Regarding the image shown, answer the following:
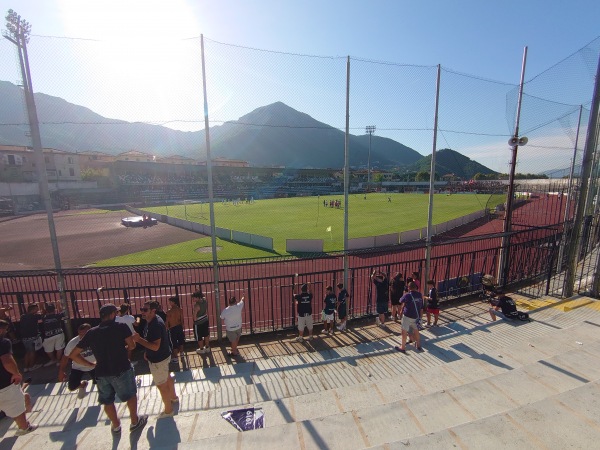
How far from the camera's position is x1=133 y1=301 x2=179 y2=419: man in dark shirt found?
14.5ft

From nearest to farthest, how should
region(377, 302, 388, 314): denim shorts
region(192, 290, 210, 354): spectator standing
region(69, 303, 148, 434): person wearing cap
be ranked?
region(69, 303, 148, 434): person wearing cap < region(192, 290, 210, 354): spectator standing < region(377, 302, 388, 314): denim shorts

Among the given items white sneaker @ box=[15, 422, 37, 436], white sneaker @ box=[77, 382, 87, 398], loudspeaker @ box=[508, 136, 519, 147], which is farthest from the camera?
loudspeaker @ box=[508, 136, 519, 147]

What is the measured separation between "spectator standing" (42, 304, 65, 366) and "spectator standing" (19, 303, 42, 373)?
186 millimetres

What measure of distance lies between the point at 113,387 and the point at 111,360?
436 millimetres

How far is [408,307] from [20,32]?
33.4 feet

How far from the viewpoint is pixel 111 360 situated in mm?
4047

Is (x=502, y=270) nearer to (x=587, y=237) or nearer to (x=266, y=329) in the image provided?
(x=587, y=237)

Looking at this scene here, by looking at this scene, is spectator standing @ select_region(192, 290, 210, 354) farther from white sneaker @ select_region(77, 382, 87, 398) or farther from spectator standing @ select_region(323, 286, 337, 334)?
spectator standing @ select_region(323, 286, 337, 334)

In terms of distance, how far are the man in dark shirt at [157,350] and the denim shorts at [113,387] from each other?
1.08 ft

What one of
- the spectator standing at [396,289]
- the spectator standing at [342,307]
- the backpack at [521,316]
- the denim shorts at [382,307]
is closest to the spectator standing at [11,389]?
the spectator standing at [342,307]

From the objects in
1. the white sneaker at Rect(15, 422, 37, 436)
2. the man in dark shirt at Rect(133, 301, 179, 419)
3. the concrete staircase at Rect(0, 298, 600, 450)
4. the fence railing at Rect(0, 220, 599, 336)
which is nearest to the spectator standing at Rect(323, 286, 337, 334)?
the fence railing at Rect(0, 220, 599, 336)

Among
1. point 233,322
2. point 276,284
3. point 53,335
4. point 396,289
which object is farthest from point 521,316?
point 53,335

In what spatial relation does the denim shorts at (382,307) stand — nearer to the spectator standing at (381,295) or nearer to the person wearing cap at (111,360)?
the spectator standing at (381,295)

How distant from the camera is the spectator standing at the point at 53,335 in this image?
256 inches
